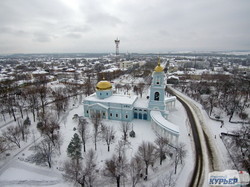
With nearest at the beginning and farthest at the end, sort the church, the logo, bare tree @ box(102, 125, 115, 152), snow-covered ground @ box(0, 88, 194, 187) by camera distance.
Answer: the logo, snow-covered ground @ box(0, 88, 194, 187), bare tree @ box(102, 125, 115, 152), the church

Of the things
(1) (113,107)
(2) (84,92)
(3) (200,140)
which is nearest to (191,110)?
(3) (200,140)

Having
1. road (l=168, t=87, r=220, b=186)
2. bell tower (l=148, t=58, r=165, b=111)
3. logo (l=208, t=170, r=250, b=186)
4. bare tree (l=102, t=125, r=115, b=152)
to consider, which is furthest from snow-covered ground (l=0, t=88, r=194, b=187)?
bell tower (l=148, t=58, r=165, b=111)

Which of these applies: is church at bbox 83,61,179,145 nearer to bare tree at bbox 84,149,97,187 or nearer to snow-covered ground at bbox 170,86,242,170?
snow-covered ground at bbox 170,86,242,170

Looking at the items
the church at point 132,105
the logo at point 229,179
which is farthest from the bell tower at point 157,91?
the logo at point 229,179

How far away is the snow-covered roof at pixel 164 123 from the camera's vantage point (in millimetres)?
23294

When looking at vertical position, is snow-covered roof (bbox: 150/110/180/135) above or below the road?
above

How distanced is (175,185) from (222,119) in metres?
24.4

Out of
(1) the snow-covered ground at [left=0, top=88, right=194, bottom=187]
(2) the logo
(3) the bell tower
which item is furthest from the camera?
(3) the bell tower

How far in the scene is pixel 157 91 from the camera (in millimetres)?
29250

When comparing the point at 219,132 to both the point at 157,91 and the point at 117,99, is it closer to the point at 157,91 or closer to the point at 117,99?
the point at 157,91

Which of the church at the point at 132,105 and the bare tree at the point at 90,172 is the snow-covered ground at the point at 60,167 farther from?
the church at the point at 132,105

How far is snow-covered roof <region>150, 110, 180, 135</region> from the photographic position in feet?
76.4

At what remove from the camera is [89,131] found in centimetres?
2747

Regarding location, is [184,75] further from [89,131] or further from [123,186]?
[123,186]
